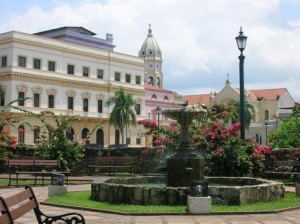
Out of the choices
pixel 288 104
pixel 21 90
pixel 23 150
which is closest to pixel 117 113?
pixel 21 90

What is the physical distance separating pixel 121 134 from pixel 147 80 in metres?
33.1

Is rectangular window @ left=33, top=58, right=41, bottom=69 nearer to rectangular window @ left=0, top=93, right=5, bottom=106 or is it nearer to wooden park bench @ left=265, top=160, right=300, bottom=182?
rectangular window @ left=0, top=93, right=5, bottom=106

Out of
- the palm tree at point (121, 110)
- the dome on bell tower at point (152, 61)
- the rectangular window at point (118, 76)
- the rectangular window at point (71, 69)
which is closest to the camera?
the palm tree at point (121, 110)

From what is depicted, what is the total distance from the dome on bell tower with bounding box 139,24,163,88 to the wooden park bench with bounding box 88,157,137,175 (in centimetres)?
6312

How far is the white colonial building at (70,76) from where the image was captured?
4831 cm

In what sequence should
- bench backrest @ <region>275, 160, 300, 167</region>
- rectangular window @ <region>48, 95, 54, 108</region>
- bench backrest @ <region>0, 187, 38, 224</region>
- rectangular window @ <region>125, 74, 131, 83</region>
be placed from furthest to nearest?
rectangular window @ <region>125, 74, 131, 83</region> → rectangular window @ <region>48, 95, 54, 108</region> → bench backrest @ <region>275, 160, 300, 167</region> → bench backrest @ <region>0, 187, 38, 224</region>

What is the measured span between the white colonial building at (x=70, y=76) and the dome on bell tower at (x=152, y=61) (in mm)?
26270

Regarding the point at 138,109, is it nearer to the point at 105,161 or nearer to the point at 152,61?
the point at 152,61

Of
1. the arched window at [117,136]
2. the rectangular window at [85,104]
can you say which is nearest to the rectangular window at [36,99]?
the rectangular window at [85,104]

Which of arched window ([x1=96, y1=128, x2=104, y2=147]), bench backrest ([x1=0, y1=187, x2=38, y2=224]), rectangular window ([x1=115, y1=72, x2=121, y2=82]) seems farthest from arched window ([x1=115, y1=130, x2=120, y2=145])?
bench backrest ([x1=0, y1=187, x2=38, y2=224])

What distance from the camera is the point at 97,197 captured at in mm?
11617

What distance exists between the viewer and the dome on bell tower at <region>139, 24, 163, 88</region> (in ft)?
290

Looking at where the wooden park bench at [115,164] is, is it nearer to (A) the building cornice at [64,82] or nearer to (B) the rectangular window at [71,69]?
(A) the building cornice at [64,82]

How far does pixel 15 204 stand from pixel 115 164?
19.1 meters
